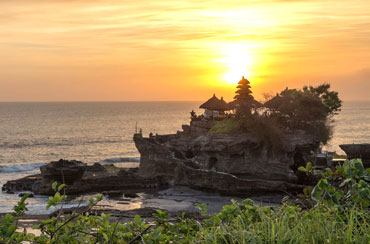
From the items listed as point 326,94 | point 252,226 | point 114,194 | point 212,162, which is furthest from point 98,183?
point 252,226

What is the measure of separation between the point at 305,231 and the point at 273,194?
40.6 metres

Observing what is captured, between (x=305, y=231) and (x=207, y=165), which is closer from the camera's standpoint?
(x=305, y=231)

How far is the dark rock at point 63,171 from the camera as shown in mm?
50781

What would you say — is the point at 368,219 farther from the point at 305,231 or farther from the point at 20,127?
the point at 20,127

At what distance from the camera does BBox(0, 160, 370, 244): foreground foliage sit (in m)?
6.14

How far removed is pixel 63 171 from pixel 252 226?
45682 mm

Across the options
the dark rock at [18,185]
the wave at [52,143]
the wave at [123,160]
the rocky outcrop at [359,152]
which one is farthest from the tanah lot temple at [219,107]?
the wave at [52,143]

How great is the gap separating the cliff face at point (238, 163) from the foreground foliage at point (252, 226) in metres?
39.3

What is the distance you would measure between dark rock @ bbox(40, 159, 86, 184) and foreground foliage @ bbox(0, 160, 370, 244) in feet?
146

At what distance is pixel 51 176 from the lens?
168 ft

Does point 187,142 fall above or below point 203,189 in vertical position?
above

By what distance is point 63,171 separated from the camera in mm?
50438

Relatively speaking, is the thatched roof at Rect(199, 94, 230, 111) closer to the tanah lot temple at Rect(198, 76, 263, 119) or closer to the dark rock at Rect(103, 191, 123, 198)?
the tanah lot temple at Rect(198, 76, 263, 119)

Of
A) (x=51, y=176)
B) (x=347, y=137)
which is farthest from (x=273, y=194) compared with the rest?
(x=347, y=137)
